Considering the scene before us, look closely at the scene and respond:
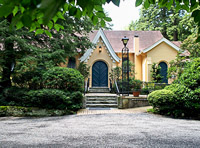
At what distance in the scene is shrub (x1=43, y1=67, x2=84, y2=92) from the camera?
943cm

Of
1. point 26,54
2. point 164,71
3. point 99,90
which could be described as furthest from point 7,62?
point 164,71

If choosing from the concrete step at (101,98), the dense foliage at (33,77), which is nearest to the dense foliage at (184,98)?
the concrete step at (101,98)

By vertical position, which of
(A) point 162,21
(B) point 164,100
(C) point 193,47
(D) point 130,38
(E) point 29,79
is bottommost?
(B) point 164,100

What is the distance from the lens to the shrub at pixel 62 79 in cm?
943

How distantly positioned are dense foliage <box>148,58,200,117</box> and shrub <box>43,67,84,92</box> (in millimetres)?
3978

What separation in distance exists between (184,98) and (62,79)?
5.83 metres

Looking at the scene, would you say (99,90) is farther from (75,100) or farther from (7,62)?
(7,62)

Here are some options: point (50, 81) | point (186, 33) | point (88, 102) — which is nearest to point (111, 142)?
point (50, 81)

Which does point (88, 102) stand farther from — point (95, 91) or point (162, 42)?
point (162, 42)

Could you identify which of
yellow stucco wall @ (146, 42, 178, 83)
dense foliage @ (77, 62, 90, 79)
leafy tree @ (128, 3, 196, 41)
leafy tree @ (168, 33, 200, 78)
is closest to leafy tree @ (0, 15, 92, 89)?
dense foliage @ (77, 62, 90, 79)

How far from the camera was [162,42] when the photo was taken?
17.7m

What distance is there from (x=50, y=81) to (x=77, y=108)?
1983 millimetres

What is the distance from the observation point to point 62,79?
952 centimetres

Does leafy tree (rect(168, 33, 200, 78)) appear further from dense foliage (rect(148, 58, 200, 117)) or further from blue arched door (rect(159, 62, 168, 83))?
dense foliage (rect(148, 58, 200, 117))
